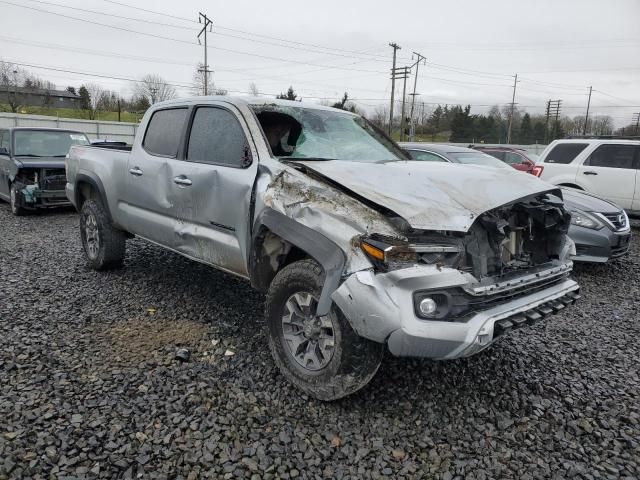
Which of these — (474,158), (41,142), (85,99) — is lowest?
(41,142)

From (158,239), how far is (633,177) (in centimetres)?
856

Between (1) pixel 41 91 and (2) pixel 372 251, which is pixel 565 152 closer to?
(2) pixel 372 251

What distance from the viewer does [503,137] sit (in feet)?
198

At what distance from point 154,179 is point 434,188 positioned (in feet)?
8.49

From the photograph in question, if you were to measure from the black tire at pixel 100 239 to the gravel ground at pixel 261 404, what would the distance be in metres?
0.79

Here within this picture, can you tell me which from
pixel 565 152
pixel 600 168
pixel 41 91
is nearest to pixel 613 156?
pixel 600 168

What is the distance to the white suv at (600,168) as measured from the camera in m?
8.82

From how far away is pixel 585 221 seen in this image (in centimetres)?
602

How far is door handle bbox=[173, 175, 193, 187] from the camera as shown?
3.84m

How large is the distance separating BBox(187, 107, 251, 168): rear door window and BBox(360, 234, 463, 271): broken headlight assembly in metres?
1.31

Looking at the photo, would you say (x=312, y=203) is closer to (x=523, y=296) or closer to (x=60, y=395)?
(x=523, y=296)

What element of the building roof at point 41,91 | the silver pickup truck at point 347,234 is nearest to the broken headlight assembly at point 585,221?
the silver pickup truck at point 347,234

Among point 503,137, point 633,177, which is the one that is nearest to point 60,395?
point 633,177

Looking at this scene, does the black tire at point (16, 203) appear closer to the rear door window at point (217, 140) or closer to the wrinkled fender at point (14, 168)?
the wrinkled fender at point (14, 168)
